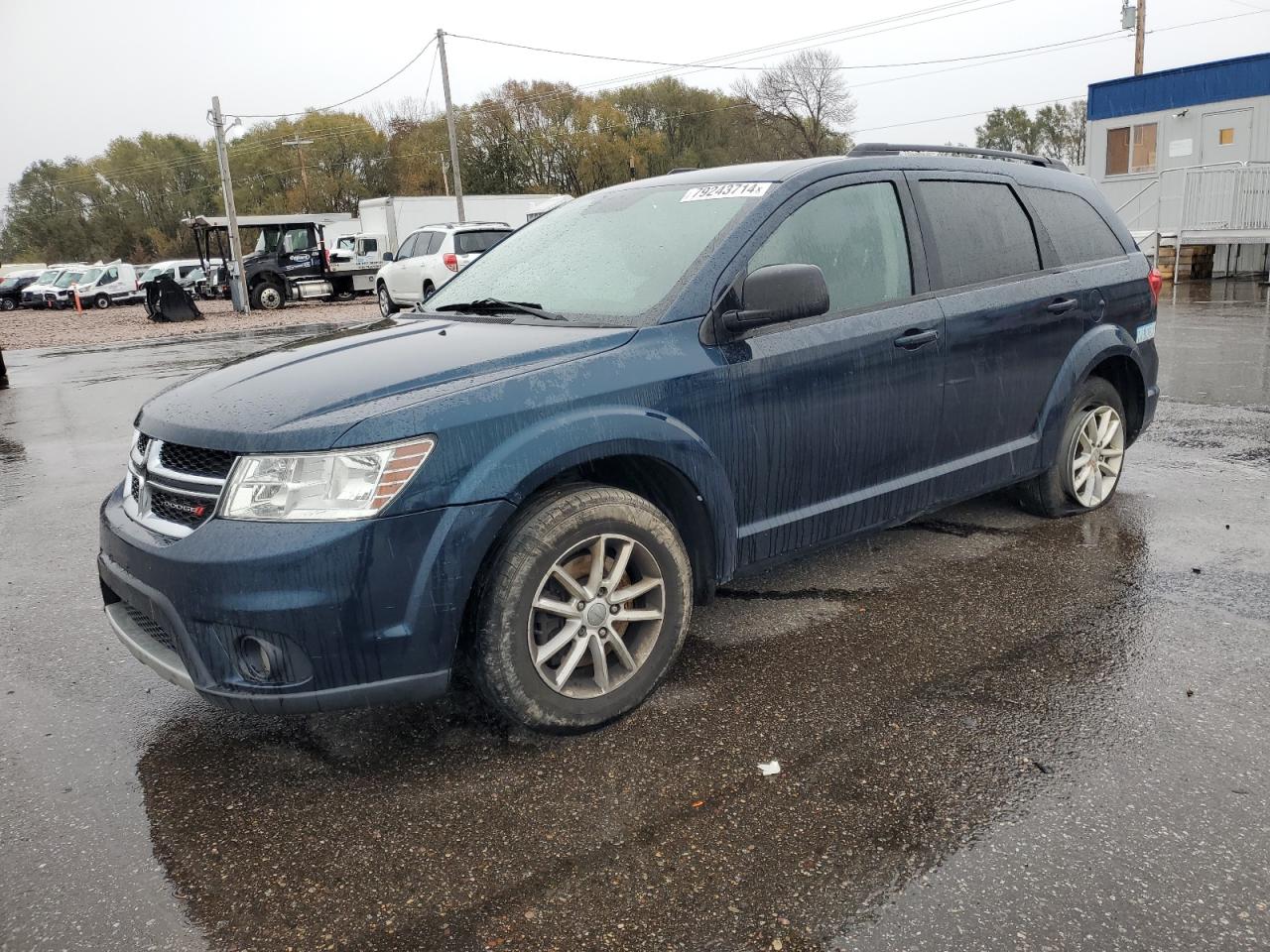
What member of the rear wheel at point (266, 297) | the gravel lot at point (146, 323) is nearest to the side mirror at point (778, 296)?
the gravel lot at point (146, 323)

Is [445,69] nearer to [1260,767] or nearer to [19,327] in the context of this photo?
[19,327]

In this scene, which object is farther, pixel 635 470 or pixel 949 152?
pixel 949 152

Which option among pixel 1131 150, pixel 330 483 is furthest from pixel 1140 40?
pixel 330 483

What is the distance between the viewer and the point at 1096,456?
16.6 ft

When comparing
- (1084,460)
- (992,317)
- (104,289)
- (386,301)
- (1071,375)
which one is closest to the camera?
(992,317)

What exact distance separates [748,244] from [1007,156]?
2015mm

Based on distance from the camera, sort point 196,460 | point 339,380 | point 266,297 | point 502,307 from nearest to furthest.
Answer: point 196,460
point 339,380
point 502,307
point 266,297

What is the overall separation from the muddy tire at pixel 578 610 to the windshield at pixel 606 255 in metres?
0.75

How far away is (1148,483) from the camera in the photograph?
578 cm

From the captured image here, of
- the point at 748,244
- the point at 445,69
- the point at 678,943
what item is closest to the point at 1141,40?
the point at 445,69

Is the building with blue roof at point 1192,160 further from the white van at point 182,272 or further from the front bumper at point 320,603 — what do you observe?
the white van at point 182,272

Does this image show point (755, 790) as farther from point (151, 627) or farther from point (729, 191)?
point (729, 191)

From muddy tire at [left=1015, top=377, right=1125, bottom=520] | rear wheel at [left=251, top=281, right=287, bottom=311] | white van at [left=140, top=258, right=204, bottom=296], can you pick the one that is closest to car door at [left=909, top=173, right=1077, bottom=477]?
muddy tire at [left=1015, top=377, right=1125, bottom=520]

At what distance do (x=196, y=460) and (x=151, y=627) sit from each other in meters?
0.54
